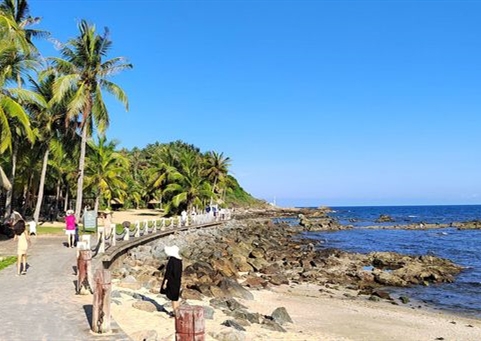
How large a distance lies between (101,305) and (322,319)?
28.4 feet

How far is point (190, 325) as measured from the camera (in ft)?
19.9

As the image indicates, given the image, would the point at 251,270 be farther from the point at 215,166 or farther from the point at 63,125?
the point at 215,166

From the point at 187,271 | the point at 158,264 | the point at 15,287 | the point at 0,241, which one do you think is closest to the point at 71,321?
the point at 15,287

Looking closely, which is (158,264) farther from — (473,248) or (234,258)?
(473,248)

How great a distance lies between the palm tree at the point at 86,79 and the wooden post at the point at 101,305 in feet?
71.2

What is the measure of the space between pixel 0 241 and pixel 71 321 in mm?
17042

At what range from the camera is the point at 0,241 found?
23344 millimetres

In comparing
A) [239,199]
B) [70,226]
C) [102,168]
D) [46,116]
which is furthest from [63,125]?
[239,199]

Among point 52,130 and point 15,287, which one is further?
point 52,130

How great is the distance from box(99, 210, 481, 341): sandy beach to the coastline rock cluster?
2.03ft

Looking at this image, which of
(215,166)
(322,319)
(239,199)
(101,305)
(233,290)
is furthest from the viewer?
(239,199)

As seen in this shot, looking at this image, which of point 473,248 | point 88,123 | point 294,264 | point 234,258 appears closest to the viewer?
point 234,258

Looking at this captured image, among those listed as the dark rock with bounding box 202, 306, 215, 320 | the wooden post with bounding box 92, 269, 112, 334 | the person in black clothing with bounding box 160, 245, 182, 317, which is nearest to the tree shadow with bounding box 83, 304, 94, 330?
the wooden post with bounding box 92, 269, 112, 334

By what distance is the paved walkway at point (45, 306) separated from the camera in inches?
318
